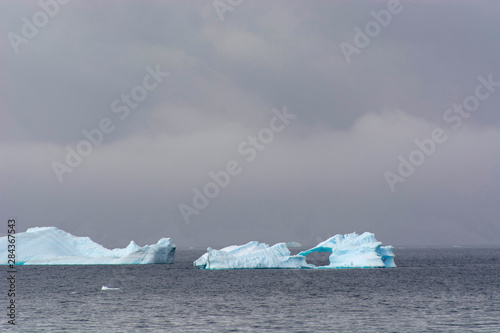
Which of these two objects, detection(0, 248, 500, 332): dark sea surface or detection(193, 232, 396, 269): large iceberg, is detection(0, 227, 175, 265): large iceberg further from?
detection(0, 248, 500, 332): dark sea surface

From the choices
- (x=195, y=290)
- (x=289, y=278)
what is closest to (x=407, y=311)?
(x=195, y=290)

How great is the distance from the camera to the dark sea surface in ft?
104

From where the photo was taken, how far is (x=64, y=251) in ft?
277

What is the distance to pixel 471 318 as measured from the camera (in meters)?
34.1

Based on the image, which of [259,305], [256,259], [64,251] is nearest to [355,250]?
[256,259]

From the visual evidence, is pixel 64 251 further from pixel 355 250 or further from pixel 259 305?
pixel 259 305

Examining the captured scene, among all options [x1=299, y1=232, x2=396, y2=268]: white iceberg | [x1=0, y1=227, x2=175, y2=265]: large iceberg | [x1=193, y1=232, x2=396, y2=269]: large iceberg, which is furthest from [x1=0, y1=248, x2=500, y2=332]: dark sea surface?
[x1=0, y1=227, x2=175, y2=265]: large iceberg

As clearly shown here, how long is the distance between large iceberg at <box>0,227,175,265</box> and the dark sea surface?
56.3ft

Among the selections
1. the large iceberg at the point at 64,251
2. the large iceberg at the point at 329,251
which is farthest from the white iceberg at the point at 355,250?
the large iceberg at the point at 64,251

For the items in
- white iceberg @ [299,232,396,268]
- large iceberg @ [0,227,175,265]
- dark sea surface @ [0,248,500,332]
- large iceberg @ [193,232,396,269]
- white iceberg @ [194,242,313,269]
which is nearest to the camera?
dark sea surface @ [0,248,500,332]

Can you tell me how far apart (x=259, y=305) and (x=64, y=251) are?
5033 cm

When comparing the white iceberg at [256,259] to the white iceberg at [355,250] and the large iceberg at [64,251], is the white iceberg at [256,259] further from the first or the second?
the large iceberg at [64,251]

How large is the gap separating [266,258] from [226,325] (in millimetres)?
38852

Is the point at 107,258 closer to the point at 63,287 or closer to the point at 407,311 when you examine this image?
the point at 63,287
